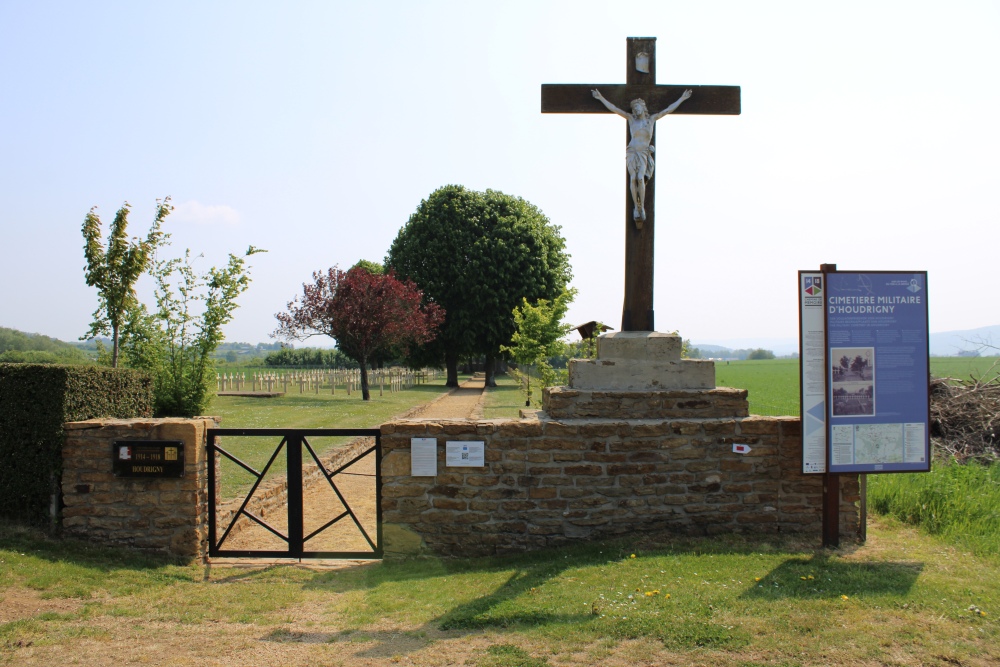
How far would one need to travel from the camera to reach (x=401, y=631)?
527cm

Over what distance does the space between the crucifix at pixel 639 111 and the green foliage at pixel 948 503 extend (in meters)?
3.68

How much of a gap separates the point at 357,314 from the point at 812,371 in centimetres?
2285

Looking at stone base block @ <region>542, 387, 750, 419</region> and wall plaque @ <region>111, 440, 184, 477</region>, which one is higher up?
stone base block @ <region>542, 387, 750, 419</region>

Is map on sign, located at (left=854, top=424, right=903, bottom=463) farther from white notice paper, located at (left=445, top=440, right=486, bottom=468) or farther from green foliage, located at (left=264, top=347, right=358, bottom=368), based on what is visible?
green foliage, located at (left=264, top=347, right=358, bottom=368)

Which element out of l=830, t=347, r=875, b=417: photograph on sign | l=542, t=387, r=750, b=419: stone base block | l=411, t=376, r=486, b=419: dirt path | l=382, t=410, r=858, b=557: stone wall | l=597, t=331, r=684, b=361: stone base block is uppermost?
l=597, t=331, r=684, b=361: stone base block

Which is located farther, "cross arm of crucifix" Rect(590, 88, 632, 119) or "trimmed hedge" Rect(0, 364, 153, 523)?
"cross arm of crucifix" Rect(590, 88, 632, 119)

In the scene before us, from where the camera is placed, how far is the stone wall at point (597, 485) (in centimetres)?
714

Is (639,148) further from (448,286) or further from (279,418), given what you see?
(448,286)

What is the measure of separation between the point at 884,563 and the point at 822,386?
1585 mm

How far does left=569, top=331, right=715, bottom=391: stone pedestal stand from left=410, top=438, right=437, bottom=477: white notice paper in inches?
64.0

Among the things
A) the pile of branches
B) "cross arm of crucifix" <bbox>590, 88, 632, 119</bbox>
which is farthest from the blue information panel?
the pile of branches

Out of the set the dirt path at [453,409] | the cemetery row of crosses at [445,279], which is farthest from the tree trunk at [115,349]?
the dirt path at [453,409]

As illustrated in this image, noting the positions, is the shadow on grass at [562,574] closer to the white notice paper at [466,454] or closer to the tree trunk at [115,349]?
the white notice paper at [466,454]

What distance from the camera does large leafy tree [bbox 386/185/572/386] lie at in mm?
36062
